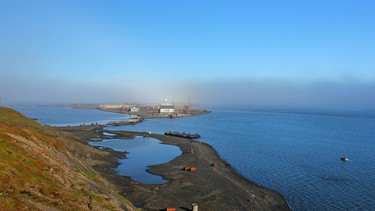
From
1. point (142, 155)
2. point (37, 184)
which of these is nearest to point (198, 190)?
point (37, 184)

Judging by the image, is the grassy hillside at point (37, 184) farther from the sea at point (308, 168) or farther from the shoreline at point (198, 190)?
the sea at point (308, 168)

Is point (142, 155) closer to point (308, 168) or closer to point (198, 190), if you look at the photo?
point (198, 190)

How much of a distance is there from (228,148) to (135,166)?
3306cm

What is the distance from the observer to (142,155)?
6875 cm

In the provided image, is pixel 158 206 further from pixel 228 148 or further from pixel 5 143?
pixel 228 148


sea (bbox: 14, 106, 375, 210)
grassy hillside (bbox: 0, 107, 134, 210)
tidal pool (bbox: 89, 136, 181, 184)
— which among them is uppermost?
grassy hillside (bbox: 0, 107, 134, 210)

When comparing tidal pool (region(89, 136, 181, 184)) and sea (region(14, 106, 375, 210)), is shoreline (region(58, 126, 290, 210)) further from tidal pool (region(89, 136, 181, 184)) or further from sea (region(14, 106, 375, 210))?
sea (region(14, 106, 375, 210))

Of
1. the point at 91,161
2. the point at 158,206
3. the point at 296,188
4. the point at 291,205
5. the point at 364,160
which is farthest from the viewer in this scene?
the point at 364,160

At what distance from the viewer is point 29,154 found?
30.0m

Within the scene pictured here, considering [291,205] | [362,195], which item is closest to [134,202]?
[291,205]

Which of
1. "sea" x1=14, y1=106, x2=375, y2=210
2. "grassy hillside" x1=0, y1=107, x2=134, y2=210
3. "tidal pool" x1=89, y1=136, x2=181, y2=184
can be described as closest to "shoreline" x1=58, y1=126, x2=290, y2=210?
"tidal pool" x1=89, y1=136, x2=181, y2=184

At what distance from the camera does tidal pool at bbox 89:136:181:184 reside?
49.2 meters

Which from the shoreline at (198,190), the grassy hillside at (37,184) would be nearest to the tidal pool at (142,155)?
the shoreline at (198,190)

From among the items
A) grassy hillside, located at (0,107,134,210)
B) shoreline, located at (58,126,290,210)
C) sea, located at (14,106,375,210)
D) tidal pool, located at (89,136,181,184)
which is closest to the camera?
grassy hillside, located at (0,107,134,210)
